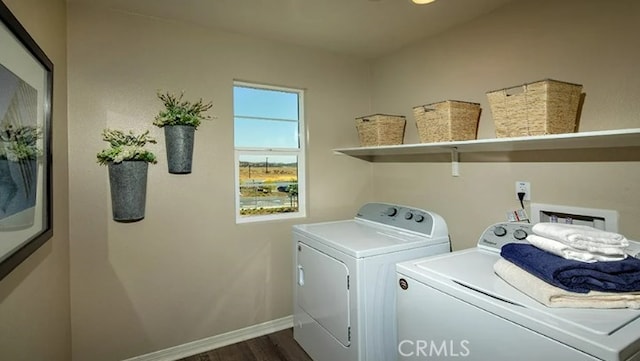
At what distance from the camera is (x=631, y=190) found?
1.50m

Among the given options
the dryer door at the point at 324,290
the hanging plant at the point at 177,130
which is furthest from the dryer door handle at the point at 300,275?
the hanging plant at the point at 177,130

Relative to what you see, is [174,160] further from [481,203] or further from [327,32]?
[481,203]

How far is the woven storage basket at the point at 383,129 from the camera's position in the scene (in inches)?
97.7

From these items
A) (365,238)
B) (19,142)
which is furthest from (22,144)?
(365,238)

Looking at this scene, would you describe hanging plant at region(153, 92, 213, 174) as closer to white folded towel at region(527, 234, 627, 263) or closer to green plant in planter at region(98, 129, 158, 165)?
green plant in planter at region(98, 129, 158, 165)

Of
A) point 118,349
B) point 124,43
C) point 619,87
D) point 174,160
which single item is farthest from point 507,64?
point 118,349

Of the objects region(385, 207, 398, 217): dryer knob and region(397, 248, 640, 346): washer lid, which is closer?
region(397, 248, 640, 346): washer lid

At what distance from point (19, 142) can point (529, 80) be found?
2.35 m

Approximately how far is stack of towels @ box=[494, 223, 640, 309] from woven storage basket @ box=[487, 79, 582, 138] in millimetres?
494

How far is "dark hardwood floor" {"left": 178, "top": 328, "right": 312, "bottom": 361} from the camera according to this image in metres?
2.23

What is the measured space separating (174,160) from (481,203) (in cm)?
202

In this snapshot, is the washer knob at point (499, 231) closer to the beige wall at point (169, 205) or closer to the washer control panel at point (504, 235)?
the washer control panel at point (504, 235)

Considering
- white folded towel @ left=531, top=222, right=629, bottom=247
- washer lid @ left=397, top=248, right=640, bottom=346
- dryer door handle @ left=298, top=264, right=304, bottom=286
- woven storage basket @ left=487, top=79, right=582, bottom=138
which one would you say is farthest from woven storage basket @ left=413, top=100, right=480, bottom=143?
dryer door handle @ left=298, top=264, right=304, bottom=286

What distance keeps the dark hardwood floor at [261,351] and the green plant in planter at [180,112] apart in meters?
1.59
